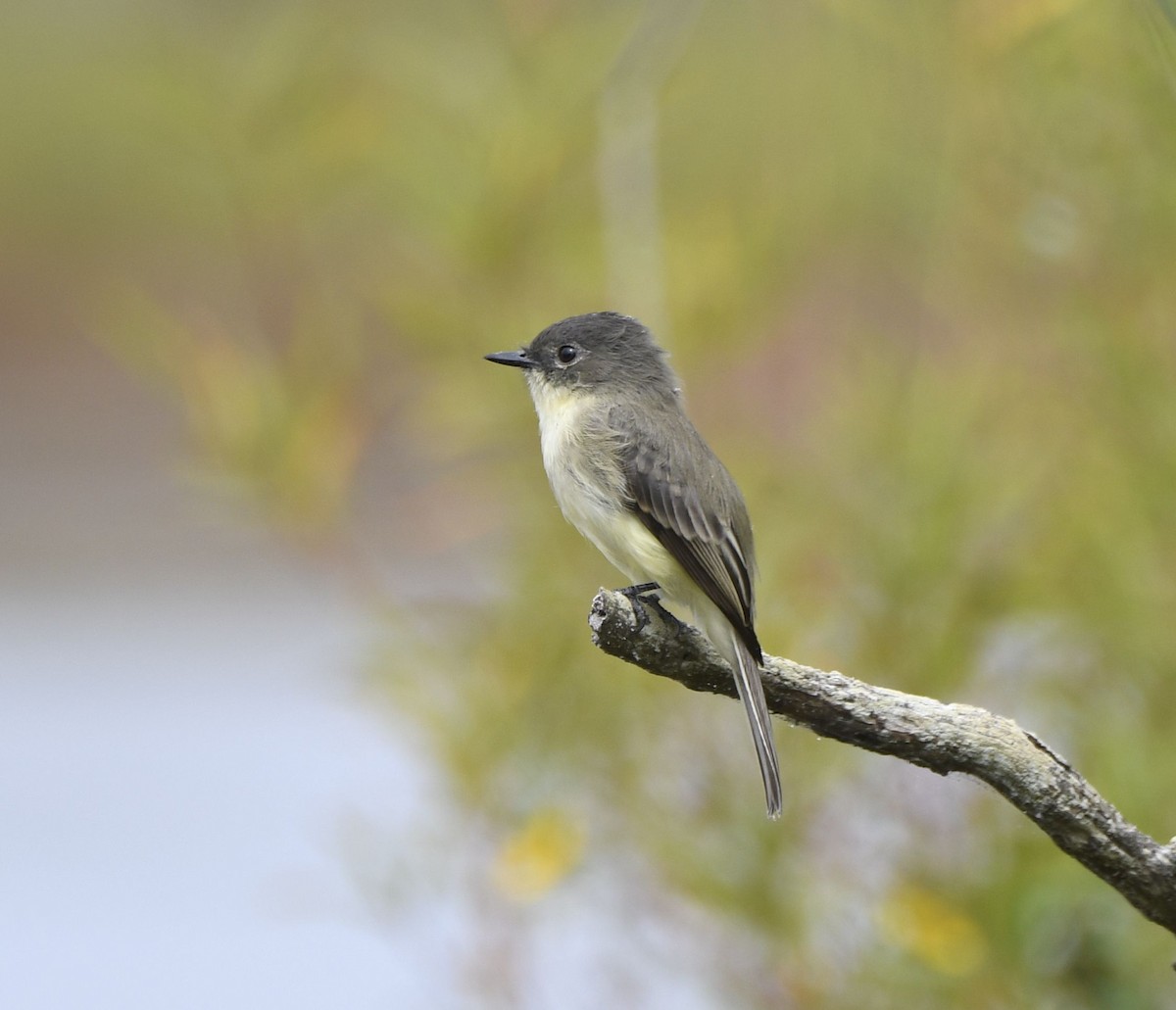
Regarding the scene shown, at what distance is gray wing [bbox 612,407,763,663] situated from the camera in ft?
9.48

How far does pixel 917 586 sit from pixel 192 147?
208cm

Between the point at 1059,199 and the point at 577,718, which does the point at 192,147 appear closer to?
the point at 577,718

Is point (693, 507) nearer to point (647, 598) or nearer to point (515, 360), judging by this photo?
point (647, 598)

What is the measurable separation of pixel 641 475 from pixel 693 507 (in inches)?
5.2

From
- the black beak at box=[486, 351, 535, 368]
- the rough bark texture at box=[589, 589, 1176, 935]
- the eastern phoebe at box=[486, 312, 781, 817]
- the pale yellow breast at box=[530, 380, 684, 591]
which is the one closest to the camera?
the rough bark texture at box=[589, 589, 1176, 935]

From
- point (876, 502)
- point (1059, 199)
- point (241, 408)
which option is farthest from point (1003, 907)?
point (241, 408)

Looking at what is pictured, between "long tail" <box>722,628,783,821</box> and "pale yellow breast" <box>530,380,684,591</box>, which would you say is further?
"pale yellow breast" <box>530,380,684,591</box>

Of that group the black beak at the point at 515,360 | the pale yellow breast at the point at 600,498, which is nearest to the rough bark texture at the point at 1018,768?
the pale yellow breast at the point at 600,498

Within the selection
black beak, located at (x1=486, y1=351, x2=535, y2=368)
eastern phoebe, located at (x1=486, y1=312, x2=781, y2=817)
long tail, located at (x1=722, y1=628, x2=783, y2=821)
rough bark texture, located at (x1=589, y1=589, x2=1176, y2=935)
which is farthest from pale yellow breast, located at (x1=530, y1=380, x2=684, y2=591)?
rough bark texture, located at (x1=589, y1=589, x2=1176, y2=935)

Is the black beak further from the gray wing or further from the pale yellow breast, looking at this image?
the gray wing

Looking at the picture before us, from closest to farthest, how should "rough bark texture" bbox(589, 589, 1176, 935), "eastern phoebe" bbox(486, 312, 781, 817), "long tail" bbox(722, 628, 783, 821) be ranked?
"rough bark texture" bbox(589, 589, 1176, 935) → "long tail" bbox(722, 628, 783, 821) → "eastern phoebe" bbox(486, 312, 781, 817)

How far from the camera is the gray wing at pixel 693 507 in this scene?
2889 millimetres

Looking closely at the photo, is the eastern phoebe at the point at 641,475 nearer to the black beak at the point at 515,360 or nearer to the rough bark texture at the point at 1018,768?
the black beak at the point at 515,360

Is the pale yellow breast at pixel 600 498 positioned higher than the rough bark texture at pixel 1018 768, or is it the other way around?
the pale yellow breast at pixel 600 498
